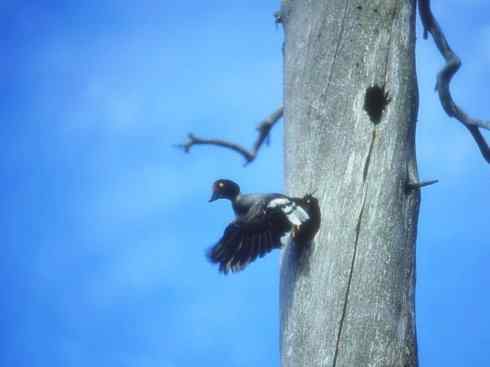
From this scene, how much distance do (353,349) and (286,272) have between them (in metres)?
0.59

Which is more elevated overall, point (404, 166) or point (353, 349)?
point (404, 166)

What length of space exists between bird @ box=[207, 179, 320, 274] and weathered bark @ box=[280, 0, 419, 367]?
72mm

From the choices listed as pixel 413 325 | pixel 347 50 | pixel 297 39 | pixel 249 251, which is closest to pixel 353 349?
pixel 413 325

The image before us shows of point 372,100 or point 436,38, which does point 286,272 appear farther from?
point 436,38

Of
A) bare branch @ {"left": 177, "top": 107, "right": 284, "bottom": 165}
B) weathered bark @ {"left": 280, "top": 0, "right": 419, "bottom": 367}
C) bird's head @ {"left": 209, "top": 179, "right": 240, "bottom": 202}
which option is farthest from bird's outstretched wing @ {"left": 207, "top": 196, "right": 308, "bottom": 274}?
bare branch @ {"left": 177, "top": 107, "right": 284, "bottom": 165}

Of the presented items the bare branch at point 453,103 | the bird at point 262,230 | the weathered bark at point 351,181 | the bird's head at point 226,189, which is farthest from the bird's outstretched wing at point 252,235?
the bare branch at point 453,103

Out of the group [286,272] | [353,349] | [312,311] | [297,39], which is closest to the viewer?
[353,349]

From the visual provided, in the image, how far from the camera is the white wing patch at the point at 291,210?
3082 mm

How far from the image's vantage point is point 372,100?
11.1 feet

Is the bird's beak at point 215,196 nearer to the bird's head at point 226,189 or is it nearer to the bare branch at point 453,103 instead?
the bird's head at point 226,189

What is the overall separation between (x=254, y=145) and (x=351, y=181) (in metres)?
1.55

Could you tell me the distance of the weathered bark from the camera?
9.18 feet

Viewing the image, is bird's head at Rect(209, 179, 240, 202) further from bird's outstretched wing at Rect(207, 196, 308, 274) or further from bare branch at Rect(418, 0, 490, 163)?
bare branch at Rect(418, 0, 490, 163)

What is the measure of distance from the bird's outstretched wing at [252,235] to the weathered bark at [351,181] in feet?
0.40
